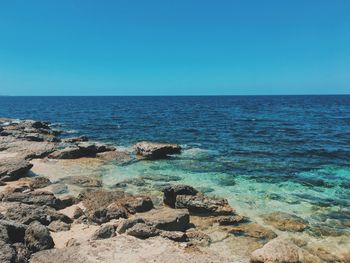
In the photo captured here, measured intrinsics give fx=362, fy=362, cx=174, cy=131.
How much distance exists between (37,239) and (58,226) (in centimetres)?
250

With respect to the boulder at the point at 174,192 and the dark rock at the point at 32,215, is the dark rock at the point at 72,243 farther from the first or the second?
the boulder at the point at 174,192

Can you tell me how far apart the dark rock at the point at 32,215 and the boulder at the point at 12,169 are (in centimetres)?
852

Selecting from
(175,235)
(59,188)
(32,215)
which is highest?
(32,215)

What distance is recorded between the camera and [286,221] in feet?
56.0

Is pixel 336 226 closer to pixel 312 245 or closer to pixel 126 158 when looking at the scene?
pixel 312 245

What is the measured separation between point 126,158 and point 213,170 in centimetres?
859

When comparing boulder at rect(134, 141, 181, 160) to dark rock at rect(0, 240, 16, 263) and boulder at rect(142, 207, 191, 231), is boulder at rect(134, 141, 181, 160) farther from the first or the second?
dark rock at rect(0, 240, 16, 263)

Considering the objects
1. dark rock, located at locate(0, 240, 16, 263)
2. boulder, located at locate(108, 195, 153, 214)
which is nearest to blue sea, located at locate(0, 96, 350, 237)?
boulder, located at locate(108, 195, 153, 214)

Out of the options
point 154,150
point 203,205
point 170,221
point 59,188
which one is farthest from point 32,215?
point 154,150

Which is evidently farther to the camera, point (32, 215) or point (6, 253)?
point (32, 215)

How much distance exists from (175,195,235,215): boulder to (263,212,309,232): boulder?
6.27 feet

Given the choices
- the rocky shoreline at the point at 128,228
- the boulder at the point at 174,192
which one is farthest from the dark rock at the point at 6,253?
the boulder at the point at 174,192

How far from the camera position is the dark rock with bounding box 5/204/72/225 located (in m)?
15.4

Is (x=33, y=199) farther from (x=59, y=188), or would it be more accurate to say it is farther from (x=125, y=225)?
(x=125, y=225)
